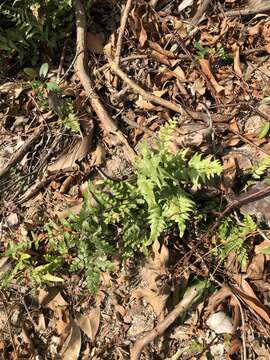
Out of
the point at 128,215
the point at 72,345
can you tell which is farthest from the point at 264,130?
the point at 72,345

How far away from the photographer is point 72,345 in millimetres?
3465

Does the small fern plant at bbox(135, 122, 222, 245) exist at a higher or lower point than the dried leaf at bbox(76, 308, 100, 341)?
higher

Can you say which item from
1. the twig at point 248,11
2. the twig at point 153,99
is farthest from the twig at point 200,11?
the twig at point 153,99

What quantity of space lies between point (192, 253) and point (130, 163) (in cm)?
81

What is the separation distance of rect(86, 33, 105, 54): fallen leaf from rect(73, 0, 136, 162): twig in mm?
72

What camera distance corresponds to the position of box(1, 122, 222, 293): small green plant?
318cm

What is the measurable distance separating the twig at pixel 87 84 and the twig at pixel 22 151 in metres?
0.47

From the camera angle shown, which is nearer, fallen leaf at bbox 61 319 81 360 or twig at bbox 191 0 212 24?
fallen leaf at bbox 61 319 81 360

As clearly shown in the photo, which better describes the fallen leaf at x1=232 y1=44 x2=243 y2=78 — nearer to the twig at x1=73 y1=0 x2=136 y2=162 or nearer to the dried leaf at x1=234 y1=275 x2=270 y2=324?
the twig at x1=73 y1=0 x2=136 y2=162

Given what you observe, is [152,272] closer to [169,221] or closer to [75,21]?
[169,221]

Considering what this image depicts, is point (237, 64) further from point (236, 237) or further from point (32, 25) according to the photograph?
point (32, 25)

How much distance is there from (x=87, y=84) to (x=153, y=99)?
21.7 inches

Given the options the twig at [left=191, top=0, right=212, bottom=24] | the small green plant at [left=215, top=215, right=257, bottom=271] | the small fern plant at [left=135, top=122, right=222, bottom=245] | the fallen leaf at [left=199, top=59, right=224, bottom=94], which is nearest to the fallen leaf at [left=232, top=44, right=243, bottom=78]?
the fallen leaf at [left=199, top=59, right=224, bottom=94]

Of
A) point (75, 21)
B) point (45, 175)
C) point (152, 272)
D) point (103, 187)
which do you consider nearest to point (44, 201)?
point (45, 175)
